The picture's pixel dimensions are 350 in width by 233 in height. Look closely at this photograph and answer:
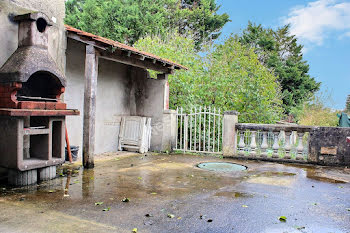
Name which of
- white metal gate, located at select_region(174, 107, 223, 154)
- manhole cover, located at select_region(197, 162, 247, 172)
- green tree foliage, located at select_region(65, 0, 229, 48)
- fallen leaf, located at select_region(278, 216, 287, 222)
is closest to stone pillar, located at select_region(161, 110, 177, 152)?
white metal gate, located at select_region(174, 107, 223, 154)

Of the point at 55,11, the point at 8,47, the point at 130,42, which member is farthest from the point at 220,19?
the point at 8,47

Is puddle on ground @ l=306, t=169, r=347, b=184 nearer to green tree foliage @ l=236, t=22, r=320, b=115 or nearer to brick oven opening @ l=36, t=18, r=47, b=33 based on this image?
brick oven opening @ l=36, t=18, r=47, b=33

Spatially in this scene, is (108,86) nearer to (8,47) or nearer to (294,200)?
(8,47)

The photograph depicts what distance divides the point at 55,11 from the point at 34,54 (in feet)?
5.95

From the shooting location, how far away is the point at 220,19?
2297cm

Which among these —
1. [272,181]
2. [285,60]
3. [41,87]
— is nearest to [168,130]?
[272,181]

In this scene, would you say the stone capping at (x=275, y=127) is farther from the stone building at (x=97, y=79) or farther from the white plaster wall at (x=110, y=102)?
the white plaster wall at (x=110, y=102)

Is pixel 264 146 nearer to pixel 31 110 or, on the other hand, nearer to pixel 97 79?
pixel 97 79

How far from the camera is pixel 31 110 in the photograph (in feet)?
16.1

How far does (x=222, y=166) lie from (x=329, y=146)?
285cm

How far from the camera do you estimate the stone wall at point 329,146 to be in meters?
7.55

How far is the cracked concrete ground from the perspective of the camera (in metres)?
3.53

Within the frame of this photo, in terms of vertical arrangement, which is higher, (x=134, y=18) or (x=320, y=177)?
(x=134, y=18)

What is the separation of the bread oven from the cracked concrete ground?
0.41 metres
